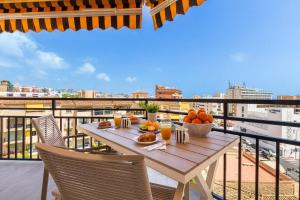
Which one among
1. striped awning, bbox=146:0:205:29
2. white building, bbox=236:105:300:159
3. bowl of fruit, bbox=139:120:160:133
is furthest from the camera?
striped awning, bbox=146:0:205:29

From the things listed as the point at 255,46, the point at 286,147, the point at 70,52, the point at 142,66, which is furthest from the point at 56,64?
the point at 286,147

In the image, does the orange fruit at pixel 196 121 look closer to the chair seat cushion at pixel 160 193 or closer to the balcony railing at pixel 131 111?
the balcony railing at pixel 131 111

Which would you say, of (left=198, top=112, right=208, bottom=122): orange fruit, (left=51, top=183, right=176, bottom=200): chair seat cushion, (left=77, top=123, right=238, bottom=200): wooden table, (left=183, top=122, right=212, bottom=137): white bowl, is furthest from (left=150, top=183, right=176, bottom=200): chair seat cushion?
(left=198, top=112, right=208, bottom=122): orange fruit

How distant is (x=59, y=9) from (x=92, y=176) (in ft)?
10.3

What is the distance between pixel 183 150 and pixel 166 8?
2073mm

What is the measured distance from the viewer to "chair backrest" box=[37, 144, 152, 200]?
73 centimetres

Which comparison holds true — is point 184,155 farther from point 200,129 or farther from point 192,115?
point 192,115

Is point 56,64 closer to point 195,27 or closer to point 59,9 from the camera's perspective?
point 195,27

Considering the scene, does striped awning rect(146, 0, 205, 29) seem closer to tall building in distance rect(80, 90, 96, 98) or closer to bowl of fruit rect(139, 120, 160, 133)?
bowl of fruit rect(139, 120, 160, 133)

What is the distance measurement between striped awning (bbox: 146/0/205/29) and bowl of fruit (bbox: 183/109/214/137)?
4.73 feet

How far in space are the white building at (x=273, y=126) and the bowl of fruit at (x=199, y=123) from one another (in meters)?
0.44

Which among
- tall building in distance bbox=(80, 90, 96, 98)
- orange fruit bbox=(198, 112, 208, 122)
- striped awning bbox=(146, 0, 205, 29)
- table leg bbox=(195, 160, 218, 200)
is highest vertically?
striped awning bbox=(146, 0, 205, 29)

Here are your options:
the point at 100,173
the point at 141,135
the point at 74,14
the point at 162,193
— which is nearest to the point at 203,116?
the point at 141,135

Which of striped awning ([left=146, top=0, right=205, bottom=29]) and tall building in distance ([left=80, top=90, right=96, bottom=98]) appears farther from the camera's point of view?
tall building in distance ([left=80, top=90, right=96, bottom=98])
